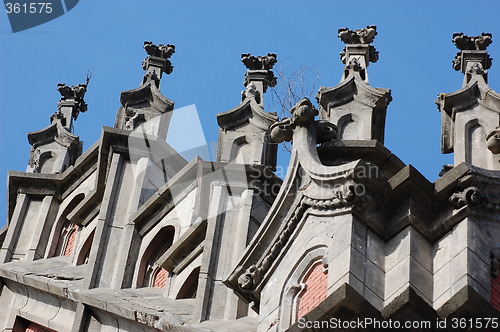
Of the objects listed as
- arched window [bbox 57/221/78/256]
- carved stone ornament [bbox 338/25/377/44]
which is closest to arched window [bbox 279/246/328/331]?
carved stone ornament [bbox 338/25/377/44]

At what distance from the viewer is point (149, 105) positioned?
3281 centimetres

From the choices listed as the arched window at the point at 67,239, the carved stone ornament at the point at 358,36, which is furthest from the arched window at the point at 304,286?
the arched window at the point at 67,239

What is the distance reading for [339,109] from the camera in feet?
87.9

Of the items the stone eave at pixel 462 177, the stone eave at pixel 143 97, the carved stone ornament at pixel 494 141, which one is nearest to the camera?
the stone eave at pixel 462 177

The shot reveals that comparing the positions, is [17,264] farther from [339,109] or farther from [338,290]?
[338,290]

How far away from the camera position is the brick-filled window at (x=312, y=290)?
23250mm

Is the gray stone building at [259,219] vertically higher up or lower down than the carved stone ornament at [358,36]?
lower down

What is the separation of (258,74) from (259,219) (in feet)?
11.3

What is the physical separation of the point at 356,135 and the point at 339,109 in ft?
2.28

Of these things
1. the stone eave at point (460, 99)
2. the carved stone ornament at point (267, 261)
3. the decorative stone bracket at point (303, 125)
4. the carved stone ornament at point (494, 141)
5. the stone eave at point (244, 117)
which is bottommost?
the carved stone ornament at point (267, 261)

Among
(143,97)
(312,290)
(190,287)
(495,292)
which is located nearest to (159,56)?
(143,97)

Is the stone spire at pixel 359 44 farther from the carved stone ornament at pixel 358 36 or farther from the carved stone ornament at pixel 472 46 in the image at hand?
the carved stone ornament at pixel 472 46

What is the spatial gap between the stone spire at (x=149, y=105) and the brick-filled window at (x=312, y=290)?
8903 mm

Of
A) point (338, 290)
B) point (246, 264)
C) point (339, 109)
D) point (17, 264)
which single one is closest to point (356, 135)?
point (339, 109)
